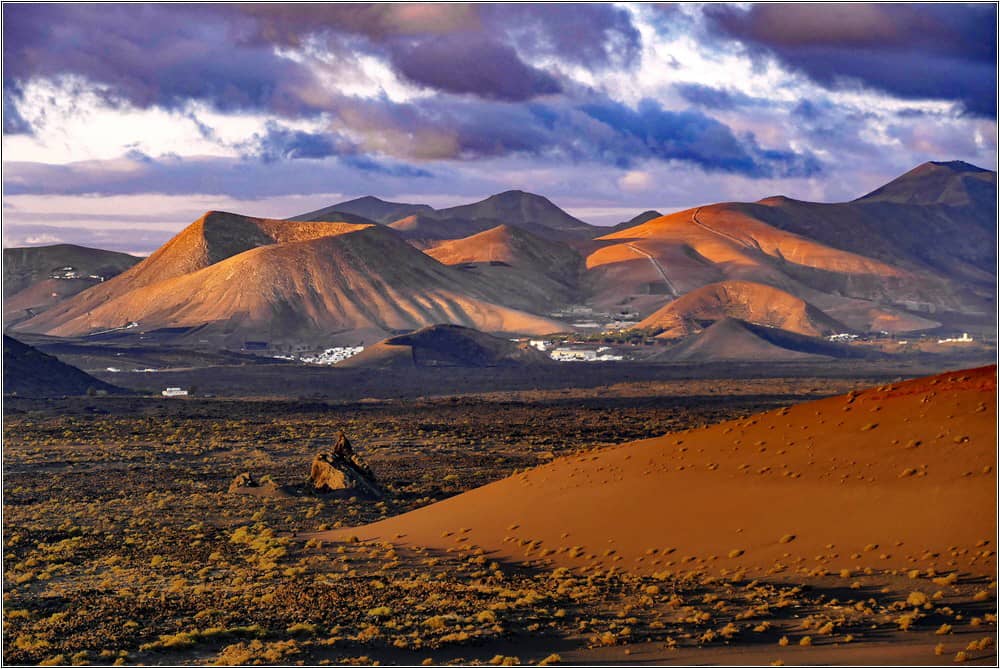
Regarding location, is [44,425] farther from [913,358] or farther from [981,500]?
[913,358]

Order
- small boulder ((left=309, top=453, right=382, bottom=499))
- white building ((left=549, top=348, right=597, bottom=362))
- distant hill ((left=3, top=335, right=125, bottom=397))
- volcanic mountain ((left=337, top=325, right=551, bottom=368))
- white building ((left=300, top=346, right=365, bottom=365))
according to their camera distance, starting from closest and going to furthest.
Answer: small boulder ((left=309, top=453, right=382, bottom=499)), distant hill ((left=3, top=335, right=125, bottom=397)), volcanic mountain ((left=337, top=325, right=551, bottom=368)), white building ((left=300, top=346, right=365, bottom=365)), white building ((left=549, top=348, right=597, bottom=362))

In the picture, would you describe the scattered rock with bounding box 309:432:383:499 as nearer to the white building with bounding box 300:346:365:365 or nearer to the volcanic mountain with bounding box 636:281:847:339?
the white building with bounding box 300:346:365:365

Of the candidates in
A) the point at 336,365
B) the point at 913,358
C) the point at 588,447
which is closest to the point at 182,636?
the point at 588,447

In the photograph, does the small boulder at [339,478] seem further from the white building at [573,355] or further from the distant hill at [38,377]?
the white building at [573,355]

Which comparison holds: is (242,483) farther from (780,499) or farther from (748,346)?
(748,346)

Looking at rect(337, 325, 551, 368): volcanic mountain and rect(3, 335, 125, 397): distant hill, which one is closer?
rect(3, 335, 125, 397): distant hill

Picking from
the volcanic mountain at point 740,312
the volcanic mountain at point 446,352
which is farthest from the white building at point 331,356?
the volcanic mountain at point 740,312

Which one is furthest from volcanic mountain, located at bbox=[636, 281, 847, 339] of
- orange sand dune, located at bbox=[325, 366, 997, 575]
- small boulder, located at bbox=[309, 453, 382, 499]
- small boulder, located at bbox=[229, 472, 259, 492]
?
orange sand dune, located at bbox=[325, 366, 997, 575]
